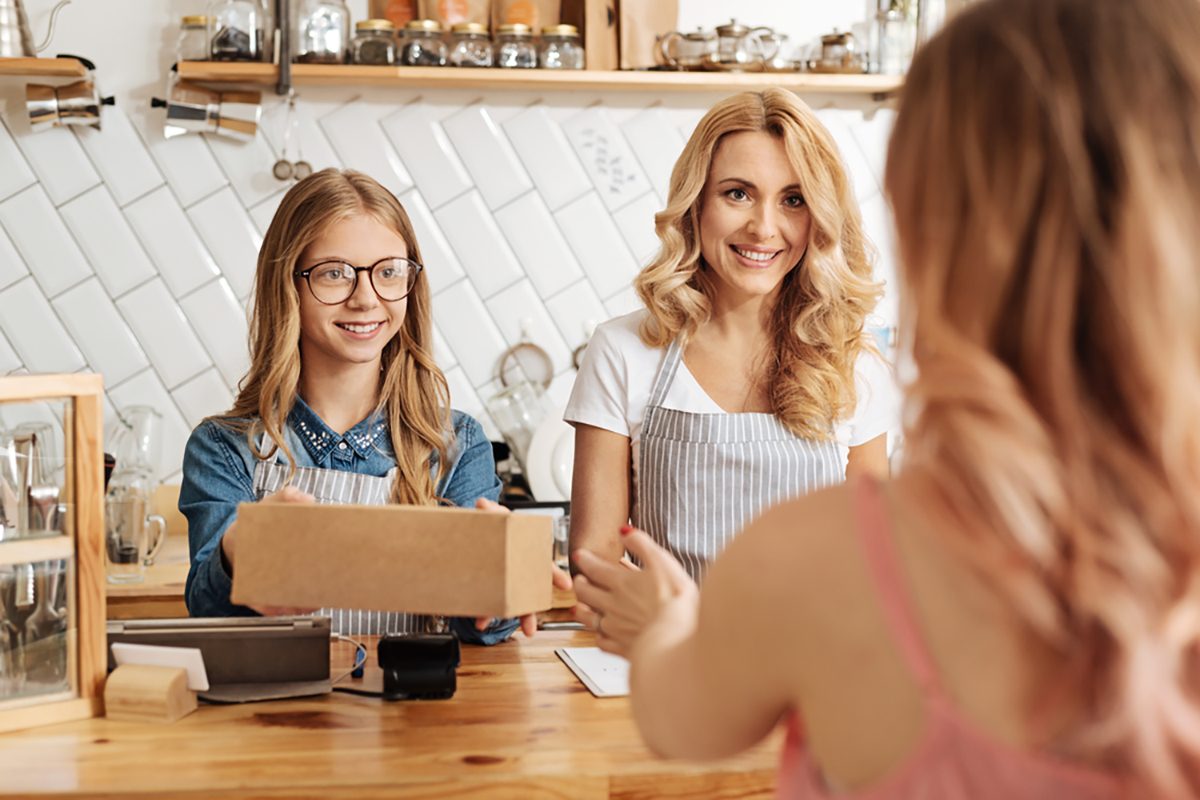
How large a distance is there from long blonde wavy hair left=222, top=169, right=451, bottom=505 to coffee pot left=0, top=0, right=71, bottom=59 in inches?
57.0

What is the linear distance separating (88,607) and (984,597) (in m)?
1.07

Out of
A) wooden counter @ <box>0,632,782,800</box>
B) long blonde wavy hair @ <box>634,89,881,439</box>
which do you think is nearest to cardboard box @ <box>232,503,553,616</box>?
wooden counter @ <box>0,632,782,800</box>

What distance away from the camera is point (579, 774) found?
4.09 ft

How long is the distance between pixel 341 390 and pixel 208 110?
1.47 meters

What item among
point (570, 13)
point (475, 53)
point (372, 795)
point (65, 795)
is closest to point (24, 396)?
point (65, 795)

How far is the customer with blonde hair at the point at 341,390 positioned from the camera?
6.16ft

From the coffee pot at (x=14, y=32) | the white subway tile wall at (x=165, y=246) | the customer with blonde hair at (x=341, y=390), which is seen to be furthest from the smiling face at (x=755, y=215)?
the coffee pot at (x=14, y=32)

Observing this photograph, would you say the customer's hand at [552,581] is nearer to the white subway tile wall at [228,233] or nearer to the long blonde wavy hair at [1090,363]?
the long blonde wavy hair at [1090,363]

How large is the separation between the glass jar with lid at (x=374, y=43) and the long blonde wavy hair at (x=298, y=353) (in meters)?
1.15

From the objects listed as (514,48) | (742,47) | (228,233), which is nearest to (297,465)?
(228,233)

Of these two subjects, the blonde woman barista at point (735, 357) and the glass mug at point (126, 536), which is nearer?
the blonde woman barista at point (735, 357)

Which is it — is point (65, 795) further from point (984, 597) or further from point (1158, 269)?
point (1158, 269)

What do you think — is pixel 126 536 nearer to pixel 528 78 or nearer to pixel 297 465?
pixel 297 465

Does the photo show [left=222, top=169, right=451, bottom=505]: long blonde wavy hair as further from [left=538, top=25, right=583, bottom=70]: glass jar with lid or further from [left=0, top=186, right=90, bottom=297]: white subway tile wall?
[left=0, top=186, right=90, bottom=297]: white subway tile wall
